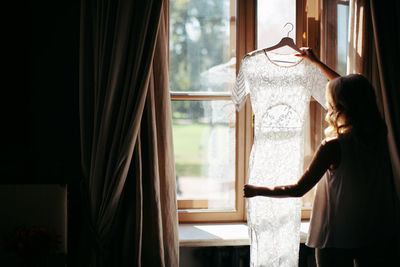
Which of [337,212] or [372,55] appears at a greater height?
[372,55]

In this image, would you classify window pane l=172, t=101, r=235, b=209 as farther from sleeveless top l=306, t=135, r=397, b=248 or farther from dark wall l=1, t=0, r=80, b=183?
sleeveless top l=306, t=135, r=397, b=248

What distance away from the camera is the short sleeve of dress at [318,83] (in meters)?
1.87

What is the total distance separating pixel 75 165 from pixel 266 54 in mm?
1133

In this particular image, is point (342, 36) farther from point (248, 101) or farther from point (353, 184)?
point (353, 184)

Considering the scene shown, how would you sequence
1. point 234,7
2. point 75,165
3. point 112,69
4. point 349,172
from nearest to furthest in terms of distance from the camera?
point 349,172 → point 112,69 → point 75,165 → point 234,7

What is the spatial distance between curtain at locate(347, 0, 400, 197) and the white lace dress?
0.37 m

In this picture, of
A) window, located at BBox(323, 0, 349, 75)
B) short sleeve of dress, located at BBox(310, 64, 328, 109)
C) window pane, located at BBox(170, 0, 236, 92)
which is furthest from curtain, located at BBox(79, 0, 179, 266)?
window, located at BBox(323, 0, 349, 75)

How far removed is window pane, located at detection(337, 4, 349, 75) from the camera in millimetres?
2186

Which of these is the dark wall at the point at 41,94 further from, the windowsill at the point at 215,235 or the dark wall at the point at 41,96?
the windowsill at the point at 215,235

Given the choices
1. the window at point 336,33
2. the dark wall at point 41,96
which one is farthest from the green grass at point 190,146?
the window at point 336,33

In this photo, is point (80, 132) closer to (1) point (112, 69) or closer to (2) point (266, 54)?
(1) point (112, 69)

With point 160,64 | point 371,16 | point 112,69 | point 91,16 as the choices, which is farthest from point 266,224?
point 91,16

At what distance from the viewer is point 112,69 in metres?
1.78

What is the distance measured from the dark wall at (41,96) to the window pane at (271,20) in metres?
A: 1.02
